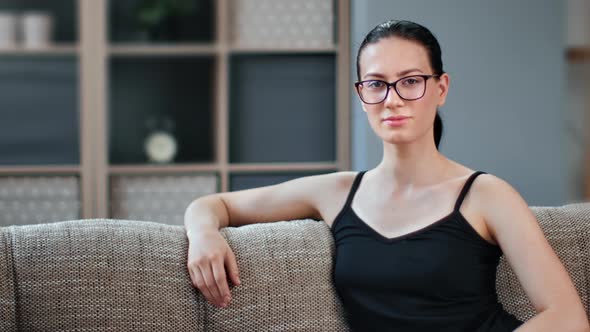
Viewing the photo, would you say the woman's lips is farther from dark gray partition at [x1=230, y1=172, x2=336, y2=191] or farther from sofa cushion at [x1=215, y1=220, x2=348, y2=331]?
dark gray partition at [x1=230, y1=172, x2=336, y2=191]

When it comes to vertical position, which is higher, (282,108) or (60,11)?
(60,11)

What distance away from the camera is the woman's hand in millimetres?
1562

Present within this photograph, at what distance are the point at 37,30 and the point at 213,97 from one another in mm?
780

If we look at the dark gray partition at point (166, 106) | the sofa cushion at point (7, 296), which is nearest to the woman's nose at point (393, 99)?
the sofa cushion at point (7, 296)

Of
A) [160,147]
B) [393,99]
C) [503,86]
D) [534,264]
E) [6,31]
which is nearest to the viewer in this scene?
[534,264]

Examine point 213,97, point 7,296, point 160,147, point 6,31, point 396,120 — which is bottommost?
point 160,147

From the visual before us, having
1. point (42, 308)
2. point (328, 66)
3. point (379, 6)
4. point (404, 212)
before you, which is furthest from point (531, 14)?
point (42, 308)

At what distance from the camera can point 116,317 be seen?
1543 mm

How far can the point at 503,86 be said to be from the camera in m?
3.33

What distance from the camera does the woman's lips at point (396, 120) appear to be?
161cm

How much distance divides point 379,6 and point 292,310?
6.17 ft

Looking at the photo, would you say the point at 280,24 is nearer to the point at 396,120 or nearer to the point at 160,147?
the point at 160,147

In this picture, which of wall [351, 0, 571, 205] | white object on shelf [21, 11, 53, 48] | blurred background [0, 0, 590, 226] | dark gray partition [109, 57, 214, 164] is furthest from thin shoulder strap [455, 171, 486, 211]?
white object on shelf [21, 11, 53, 48]

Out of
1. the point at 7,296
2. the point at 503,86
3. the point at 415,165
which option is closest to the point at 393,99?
the point at 415,165
